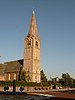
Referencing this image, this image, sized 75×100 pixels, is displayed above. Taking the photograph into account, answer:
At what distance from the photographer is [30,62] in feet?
270

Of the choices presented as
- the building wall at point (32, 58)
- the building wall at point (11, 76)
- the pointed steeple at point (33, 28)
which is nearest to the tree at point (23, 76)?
the building wall at point (32, 58)

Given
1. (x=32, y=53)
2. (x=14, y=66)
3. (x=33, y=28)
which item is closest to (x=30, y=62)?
(x=32, y=53)

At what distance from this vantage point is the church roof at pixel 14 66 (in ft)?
281

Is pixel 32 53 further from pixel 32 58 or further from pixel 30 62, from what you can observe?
pixel 30 62

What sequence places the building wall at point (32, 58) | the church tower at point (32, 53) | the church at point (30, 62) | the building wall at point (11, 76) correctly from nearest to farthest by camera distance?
the building wall at point (32, 58)
the church tower at point (32, 53)
the church at point (30, 62)
the building wall at point (11, 76)

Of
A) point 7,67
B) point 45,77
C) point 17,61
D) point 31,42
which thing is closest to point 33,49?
point 31,42

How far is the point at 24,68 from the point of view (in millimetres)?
82500

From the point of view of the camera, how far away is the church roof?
85625 mm

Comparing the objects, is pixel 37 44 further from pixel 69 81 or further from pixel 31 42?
pixel 69 81

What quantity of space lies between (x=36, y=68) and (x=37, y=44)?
424 inches

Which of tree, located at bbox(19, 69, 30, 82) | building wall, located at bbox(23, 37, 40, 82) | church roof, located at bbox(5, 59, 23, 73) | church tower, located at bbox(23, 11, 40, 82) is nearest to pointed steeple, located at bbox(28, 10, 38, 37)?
church tower, located at bbox(23, 11, 40, 82)

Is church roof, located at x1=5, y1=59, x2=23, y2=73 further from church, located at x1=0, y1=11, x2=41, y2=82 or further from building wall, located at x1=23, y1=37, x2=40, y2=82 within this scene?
building wall, located at x1=23, y1=37, x2=40, y2=82

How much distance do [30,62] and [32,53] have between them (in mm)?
3822

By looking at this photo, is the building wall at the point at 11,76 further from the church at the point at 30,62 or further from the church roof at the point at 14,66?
the church roof at the point at 14,66
